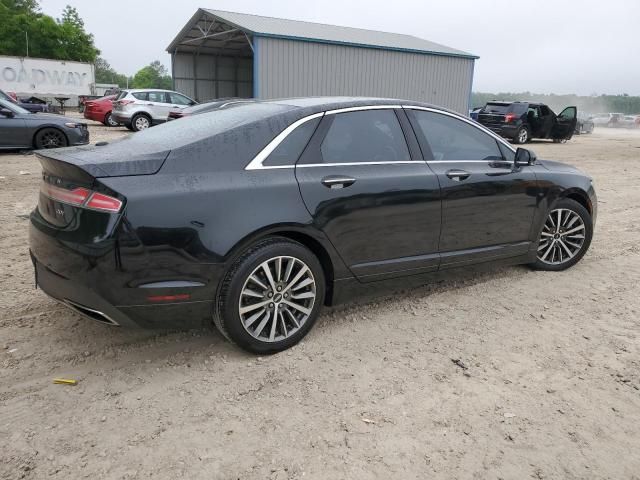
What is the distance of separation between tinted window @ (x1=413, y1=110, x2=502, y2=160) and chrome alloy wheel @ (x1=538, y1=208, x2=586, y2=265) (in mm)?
896

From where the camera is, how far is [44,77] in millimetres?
32938

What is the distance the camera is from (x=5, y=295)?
3992mm

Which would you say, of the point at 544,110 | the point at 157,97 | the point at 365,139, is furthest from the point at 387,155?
the point at 544,110

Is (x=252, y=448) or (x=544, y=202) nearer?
(x=252, y=448)

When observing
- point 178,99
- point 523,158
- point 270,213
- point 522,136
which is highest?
point 178,99

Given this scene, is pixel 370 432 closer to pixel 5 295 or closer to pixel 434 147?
pixel 434 147

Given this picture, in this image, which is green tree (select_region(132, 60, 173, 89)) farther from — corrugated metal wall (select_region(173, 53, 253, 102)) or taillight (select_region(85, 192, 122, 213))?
taillight (select_region(85, 192, 122, 213))

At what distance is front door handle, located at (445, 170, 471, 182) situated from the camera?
3.94 m

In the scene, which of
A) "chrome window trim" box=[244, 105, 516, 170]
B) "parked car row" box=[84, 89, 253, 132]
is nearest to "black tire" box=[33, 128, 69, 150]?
"parked car row" box=[84, 89, 253, 132]

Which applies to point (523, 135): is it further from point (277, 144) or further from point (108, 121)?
point (277, 144)

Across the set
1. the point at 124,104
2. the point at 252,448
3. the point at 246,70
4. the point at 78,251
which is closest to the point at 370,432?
the point at 252,448

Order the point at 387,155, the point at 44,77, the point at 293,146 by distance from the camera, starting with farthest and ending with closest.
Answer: the point at 44,77
the point at 387,155
the point at 293,146

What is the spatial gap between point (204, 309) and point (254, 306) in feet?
0.98

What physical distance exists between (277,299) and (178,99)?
18.1m
